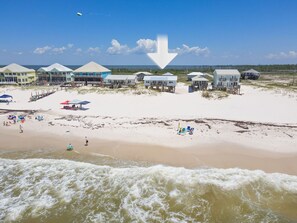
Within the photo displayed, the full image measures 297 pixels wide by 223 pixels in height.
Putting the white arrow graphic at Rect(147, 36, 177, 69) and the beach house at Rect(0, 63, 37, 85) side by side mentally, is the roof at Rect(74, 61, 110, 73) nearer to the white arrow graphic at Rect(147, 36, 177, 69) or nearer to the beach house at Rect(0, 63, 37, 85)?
the beach house at Rect(0, 63, 37, 85)

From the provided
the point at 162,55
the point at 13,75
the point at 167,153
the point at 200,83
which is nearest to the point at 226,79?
the point at 200,83

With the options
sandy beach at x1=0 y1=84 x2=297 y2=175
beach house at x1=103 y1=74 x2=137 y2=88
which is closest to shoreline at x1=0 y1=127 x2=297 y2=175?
sandy beach at x1=0 y1=84 x2=297 y2=175

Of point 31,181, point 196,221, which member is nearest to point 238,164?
point 196,221

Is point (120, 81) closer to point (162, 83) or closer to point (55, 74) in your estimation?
point (162, 83)

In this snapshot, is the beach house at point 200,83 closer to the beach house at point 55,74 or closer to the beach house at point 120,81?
the beach house at point 120,81

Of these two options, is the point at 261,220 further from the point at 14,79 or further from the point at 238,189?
the point at 14,79
